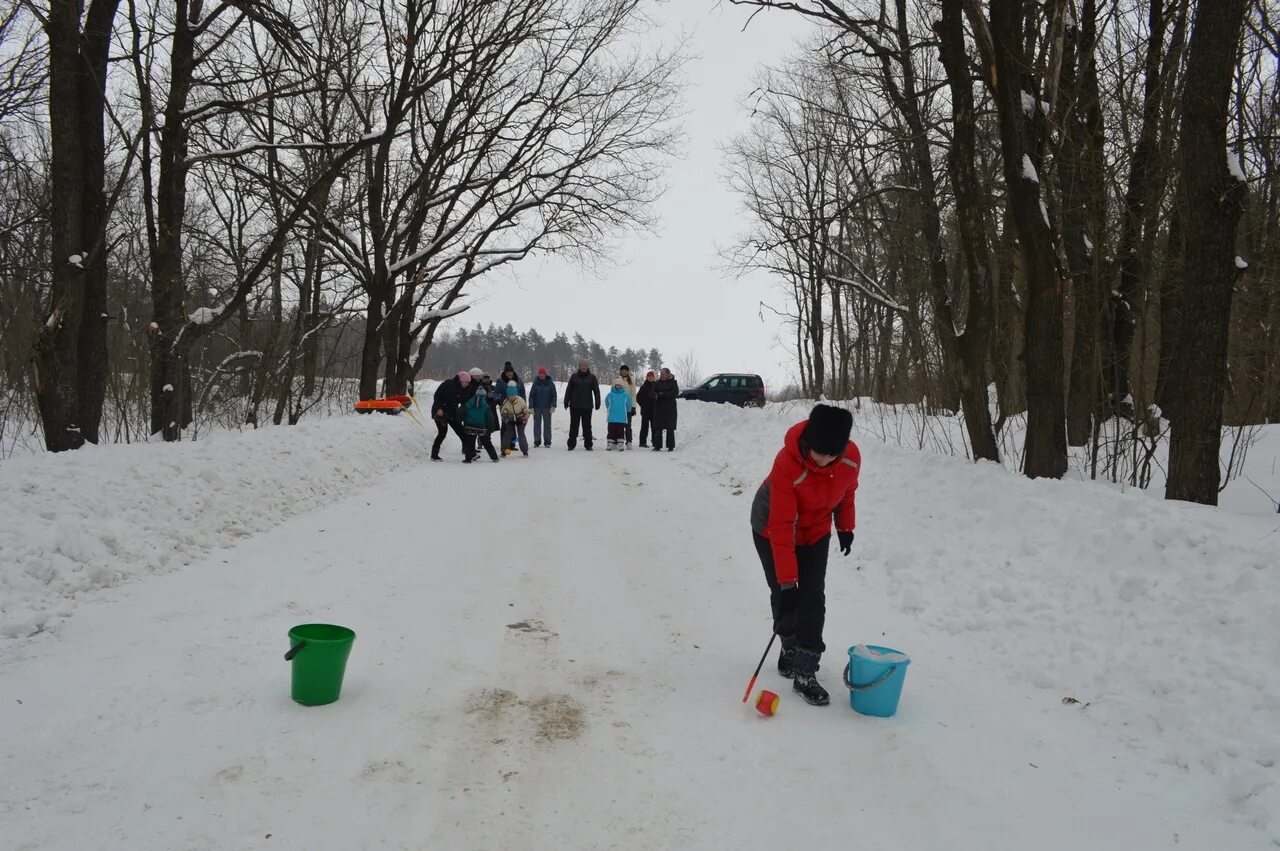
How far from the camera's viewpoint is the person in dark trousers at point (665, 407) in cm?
1658

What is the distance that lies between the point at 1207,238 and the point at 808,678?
527cm

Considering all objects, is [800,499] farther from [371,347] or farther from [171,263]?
[371,347]

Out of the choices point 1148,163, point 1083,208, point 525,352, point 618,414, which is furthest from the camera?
point 525,352

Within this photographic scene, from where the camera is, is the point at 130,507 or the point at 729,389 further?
the point at 729,389

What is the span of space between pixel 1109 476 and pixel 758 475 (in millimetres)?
4751

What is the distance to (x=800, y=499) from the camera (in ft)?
13.9

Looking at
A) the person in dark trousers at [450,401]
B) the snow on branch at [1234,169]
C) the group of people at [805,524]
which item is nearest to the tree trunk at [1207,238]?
the snow on branch at [1234,169]

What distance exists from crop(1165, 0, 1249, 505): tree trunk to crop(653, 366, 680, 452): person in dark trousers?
1110 centimetres

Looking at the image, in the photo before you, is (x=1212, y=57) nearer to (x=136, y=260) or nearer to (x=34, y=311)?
(x=34, y=311)

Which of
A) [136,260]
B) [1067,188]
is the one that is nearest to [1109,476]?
[1067,188]

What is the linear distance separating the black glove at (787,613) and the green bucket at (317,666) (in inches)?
95.2

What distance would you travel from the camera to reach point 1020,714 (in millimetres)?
4043

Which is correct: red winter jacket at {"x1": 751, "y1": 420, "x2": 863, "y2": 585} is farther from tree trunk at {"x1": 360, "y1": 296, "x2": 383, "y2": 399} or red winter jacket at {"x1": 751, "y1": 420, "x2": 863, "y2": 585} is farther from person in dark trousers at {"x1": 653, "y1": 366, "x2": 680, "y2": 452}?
tree trunk at {"x1": 360, "y1": 296, "x2": 383, "y2": 399}

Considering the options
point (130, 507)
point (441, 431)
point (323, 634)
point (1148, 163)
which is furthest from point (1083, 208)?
point (441, 431)
